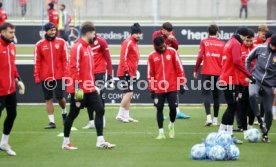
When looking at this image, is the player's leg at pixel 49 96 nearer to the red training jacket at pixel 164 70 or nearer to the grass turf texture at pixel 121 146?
the grass turf texture at pixel 121 146

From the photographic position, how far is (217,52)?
18.7 metres

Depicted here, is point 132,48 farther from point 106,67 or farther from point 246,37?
point 246,37

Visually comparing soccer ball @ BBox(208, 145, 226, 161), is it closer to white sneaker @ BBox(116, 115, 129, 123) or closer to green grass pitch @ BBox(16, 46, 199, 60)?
white sneaker @ BBox(116, 115, 129, 123)

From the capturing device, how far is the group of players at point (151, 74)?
1439 centimetres

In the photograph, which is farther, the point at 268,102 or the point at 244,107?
the point at 244,107

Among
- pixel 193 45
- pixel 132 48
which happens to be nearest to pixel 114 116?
pixel 132 48

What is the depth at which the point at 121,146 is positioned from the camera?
15.3 m

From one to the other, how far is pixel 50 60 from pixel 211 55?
12.5 ft

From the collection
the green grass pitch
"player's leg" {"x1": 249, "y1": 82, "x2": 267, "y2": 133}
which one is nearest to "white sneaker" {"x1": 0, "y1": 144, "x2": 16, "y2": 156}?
"player's leg" {"x1": 249, "y1": 82, "x2": 267, "y2": 133}

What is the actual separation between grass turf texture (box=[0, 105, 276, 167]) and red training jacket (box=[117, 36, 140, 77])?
1321mm

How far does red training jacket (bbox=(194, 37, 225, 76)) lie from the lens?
18625 millimetres

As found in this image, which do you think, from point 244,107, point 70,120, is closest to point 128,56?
point 244,107

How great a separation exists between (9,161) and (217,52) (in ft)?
22.7

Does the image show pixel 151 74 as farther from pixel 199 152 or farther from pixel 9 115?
pixel 9 115
